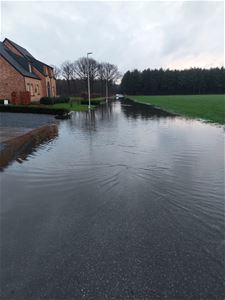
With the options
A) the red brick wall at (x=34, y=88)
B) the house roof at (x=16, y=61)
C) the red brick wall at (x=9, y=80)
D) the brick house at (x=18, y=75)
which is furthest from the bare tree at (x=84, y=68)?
the red brick wall at (x=9, y=80)

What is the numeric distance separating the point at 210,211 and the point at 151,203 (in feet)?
3.94

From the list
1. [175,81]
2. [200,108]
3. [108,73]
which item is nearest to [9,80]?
[200,108]

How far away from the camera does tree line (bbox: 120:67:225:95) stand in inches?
4338

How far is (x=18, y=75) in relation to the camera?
3459cm

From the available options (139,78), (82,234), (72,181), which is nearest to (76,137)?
(72,181)

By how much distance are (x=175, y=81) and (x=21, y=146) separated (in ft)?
372

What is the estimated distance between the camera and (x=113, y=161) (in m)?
8.84

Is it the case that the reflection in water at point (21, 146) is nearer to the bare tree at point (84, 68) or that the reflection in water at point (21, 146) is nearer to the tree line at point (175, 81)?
the bare tree at point (84, 68)

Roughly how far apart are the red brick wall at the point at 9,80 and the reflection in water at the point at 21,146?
2313 centimetres

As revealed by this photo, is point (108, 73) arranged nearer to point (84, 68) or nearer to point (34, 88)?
point (84, 68)

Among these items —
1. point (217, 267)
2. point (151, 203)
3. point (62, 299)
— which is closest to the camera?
point (62, 299)

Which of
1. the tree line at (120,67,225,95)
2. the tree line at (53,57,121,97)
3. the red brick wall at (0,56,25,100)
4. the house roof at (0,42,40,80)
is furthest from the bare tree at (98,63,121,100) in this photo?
the red brick wall at (0,56,25,100)

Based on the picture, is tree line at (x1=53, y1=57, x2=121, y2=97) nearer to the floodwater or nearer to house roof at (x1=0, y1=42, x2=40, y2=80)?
house roof at (x1=0, y1=42, x2=40, y2=80)

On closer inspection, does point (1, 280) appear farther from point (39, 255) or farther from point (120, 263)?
point (120, 263)
